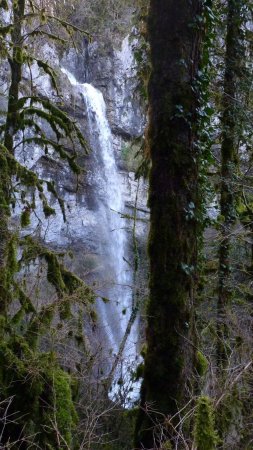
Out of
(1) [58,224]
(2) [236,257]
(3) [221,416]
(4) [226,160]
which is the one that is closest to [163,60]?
(3) [221,416]

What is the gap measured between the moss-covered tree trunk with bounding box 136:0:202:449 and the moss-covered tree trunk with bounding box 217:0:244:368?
3595 millimetres

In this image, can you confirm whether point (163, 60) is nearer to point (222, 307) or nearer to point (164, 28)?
point (164, 28)

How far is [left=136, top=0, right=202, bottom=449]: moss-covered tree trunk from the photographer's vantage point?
4.89 metres

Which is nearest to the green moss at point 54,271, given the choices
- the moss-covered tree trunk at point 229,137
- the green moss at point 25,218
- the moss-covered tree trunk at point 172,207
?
the green moss at point 25,218

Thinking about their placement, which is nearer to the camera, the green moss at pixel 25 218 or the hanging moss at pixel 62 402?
the hanging moss at pixel 62 402

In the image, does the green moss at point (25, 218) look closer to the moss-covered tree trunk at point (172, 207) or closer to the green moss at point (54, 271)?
the green moss at point (54, 271)

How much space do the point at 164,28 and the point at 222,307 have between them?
5172mm

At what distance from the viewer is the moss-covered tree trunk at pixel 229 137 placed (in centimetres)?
876

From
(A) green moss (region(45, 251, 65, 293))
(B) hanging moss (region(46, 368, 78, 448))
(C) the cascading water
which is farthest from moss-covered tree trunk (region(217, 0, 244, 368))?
(C) the cascading water

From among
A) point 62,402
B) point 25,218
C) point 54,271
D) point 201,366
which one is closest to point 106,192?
point 54,271

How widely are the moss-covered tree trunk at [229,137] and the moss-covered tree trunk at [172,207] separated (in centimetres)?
359

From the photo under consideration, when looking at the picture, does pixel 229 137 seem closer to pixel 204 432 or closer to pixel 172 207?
pixel 172 207

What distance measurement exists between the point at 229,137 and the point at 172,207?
4.49 meters

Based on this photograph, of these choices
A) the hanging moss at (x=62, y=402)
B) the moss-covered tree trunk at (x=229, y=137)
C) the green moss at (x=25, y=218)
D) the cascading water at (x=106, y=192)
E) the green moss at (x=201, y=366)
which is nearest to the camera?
the hanging moss at (x=62, y=402)
